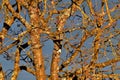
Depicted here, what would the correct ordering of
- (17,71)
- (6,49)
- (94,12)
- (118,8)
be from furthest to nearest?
(17,71) → (6,49) → (118,8) → (94,12)

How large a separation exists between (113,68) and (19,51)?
305 cm

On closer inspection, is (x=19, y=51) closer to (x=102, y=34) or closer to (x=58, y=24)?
(x=58, y=24)

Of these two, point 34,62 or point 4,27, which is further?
point 4,27

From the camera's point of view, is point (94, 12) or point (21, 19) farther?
point (21, 19)

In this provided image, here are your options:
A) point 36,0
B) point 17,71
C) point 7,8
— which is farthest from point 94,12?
point 17,71

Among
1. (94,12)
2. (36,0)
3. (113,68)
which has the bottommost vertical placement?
Answer: (113,68)

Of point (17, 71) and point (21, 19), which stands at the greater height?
point (21, 19)

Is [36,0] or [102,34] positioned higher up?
[36,0]

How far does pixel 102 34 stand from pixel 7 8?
9.57 feet

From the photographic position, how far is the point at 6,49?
41.8 feet

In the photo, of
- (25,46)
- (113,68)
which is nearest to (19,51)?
(25,46)

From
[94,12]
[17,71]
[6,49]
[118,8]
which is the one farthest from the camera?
[17,71]

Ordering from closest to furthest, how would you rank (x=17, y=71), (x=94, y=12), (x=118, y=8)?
1. (x=94, y=12)
2. (x=118, y=8)
3. (x=17, y=71)

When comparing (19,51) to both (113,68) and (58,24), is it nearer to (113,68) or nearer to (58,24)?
(58,24)
